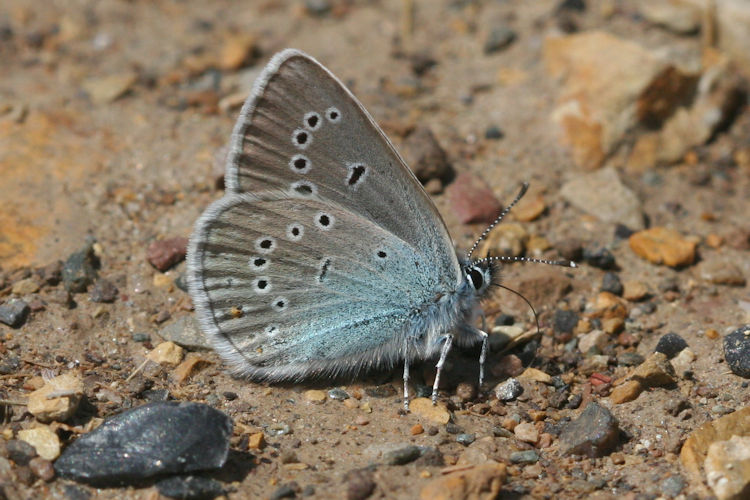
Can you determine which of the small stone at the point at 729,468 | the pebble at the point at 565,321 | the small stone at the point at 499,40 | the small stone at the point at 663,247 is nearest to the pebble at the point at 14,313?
the pebble at the point at 565,321

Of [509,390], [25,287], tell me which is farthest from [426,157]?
[25,287]

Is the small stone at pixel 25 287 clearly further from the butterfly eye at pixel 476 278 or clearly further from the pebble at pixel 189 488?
the butterfly eye at pixel 476 278

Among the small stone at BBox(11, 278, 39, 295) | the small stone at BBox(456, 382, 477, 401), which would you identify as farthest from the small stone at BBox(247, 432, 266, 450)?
the small stone at BBox(11, 278, 39, 295)

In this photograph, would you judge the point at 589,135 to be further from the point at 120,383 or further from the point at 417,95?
the point at 120,383

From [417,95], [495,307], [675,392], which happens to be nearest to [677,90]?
[417,95]

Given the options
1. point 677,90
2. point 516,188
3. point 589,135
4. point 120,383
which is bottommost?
point 120,383

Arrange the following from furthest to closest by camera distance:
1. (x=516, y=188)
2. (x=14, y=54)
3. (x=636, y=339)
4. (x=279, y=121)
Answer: (x=14, y=54) < (x=516, y=188) < (x=636, y=339) < (x=279, y=121)

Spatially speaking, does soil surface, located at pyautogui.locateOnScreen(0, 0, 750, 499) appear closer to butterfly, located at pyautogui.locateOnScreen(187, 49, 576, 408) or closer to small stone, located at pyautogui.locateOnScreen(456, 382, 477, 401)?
small stone, located at pyautogui.locateOnScreen(456, 382, 477, 401)
